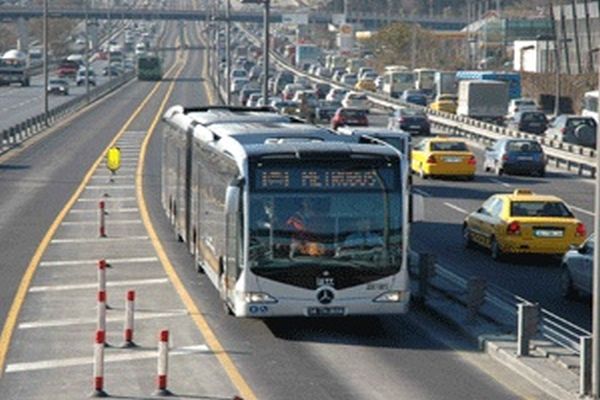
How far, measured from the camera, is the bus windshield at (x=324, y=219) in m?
21.0

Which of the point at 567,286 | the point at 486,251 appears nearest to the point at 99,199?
the point at 486,251

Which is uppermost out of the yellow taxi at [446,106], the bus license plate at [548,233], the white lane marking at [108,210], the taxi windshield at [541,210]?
the taxi windshield at [541,210]

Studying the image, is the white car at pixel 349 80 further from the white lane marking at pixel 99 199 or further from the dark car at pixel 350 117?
the white lane marking at pixel 99 199

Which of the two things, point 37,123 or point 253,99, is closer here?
point 37,123

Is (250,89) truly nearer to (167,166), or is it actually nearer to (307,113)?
(307,113)

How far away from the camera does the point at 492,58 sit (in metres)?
173

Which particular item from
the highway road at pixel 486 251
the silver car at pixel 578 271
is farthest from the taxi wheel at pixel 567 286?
the highway road at pixel 486 251

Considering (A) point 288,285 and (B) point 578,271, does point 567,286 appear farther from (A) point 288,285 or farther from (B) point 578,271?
(A) point 288,285

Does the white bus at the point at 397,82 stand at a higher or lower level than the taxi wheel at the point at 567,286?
lower

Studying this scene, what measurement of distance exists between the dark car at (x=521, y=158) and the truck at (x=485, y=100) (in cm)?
3078

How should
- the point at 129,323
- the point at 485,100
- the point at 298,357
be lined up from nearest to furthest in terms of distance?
the point at 298,357, the point at 129,323, the point at 485,100

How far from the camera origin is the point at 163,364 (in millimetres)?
16688

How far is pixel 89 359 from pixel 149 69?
141 meters

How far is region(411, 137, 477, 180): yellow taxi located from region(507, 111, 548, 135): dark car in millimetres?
23715
